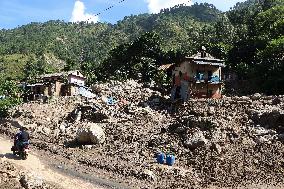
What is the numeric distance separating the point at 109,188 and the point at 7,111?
31.8 meters

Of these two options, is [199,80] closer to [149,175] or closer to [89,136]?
[89,136]

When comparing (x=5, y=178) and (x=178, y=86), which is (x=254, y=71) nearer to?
(x=178, y=86)

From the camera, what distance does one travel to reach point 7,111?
57062mm

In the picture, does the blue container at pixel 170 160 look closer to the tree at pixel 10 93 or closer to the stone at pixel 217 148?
the stone at pixel 217 148

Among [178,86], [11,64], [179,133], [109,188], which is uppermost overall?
[11,64]

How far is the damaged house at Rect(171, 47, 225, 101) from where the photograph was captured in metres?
54.9

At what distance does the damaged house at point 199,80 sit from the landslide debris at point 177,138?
2.68 m

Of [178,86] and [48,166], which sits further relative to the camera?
[178,86]

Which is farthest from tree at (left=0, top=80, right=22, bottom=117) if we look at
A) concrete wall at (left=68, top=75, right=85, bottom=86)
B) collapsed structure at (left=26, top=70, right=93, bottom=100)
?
concrete wall at (left=68, top=75, right=85, bottom=86)

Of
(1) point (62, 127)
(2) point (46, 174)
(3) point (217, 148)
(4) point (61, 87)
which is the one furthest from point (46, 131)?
(4) point (61, 87)

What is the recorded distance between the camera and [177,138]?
41.6 m

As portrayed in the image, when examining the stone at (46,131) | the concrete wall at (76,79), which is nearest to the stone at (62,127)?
the stone at (46,131)

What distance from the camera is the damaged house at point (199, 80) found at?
180ft

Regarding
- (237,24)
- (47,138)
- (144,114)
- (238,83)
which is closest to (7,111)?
(47,138)
